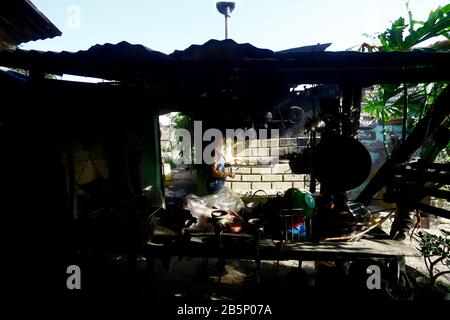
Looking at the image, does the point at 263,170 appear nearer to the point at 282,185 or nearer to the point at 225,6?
the point at 282,185

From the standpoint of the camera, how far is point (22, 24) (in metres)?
4.74

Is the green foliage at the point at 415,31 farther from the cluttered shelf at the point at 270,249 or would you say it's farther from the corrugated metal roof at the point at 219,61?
the cluttered shelf at the point at 270,249

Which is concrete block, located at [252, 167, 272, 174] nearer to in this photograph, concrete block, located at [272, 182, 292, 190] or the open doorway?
concrete block, located at [272, 182, 292, 190]

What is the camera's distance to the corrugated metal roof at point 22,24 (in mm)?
4277

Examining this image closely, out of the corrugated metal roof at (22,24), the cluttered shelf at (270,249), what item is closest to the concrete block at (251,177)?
the cluttered shelf at (270,249)

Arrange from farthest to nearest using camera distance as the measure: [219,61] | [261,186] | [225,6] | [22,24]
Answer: [261,186] → [225,6] → [22,24] → [219,61]

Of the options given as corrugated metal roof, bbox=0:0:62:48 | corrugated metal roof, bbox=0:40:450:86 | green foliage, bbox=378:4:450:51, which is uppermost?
corrugated metal roof, bbox=0:0:62:48

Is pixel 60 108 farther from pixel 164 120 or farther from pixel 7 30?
pixel 164 120

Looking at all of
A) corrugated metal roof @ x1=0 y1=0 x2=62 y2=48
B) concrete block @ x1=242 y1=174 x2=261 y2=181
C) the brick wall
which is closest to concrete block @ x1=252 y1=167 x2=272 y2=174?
the brick wall

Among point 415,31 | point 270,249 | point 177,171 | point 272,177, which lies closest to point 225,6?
point 415,31

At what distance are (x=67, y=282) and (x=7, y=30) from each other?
192 inches

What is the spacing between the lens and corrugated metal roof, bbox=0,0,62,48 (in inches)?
168
